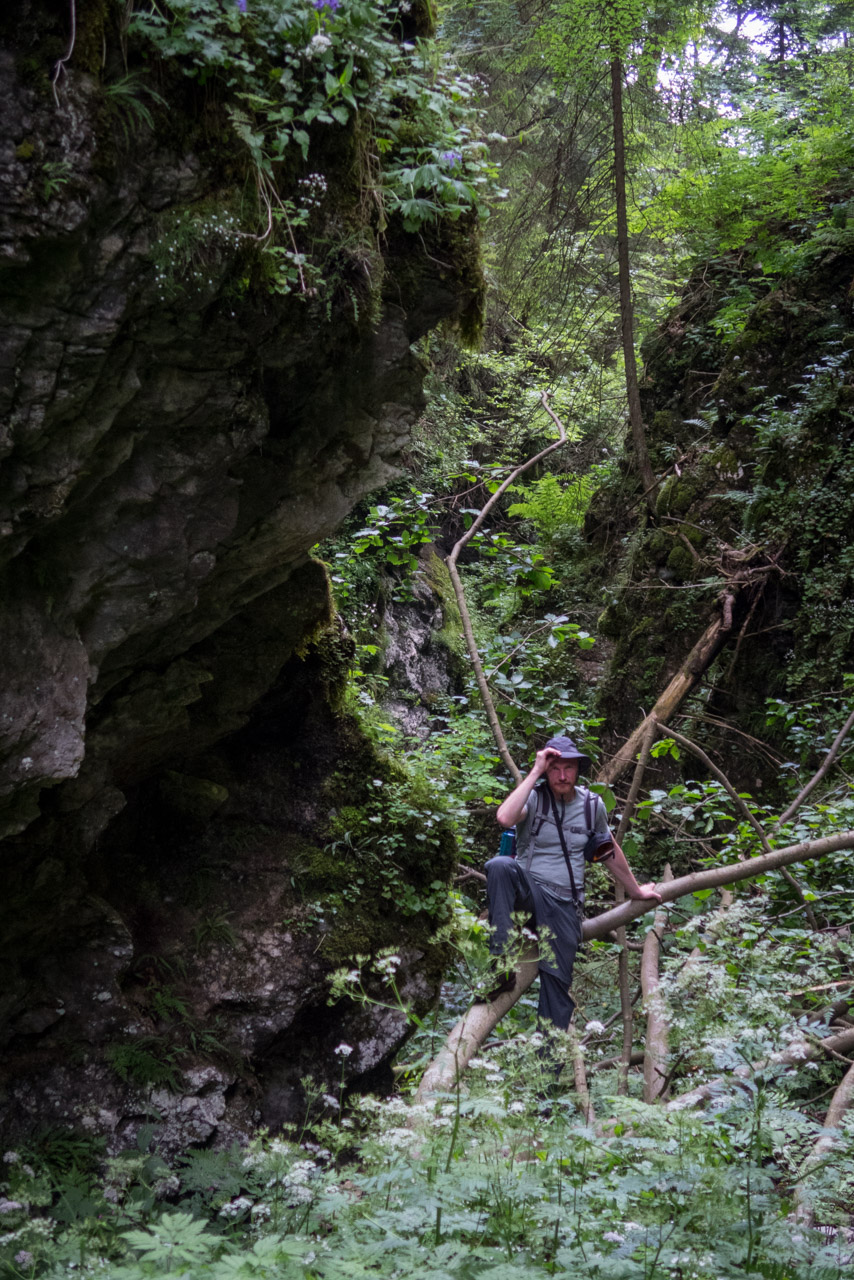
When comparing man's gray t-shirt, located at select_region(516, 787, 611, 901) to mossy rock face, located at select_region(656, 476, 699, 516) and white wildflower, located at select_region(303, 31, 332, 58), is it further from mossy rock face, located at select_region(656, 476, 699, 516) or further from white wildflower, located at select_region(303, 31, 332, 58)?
mossy rock face, located at select_region(656, 476, 699, 516)

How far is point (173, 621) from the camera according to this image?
13.9 ft

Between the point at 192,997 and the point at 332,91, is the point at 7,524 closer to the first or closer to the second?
the point at 332,91

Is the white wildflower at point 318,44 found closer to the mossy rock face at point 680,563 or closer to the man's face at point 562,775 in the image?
the man's face at point 562,775

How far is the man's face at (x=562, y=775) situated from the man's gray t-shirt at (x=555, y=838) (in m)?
0.07

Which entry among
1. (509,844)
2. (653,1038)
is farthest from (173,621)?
(653,1038)

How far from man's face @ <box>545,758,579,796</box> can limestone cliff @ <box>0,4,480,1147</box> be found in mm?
1786

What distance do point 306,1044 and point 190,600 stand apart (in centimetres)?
309

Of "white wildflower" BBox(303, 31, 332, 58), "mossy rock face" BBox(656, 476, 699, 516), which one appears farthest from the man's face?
"mossy rock face" BBox(656, 476, 699, 516)

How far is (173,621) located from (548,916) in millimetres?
2502

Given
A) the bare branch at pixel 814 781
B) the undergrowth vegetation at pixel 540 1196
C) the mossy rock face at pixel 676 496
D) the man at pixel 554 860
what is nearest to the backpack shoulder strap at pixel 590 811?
the man at pixel 554 860

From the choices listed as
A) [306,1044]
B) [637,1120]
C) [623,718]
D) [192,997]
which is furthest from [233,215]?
[623,718]

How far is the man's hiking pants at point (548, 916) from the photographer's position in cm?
407

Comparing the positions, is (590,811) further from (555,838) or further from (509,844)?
(509,844)

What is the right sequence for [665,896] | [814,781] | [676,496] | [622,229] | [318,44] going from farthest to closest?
[676,496], [622,229], [814,781], [665,896], [318,44]
